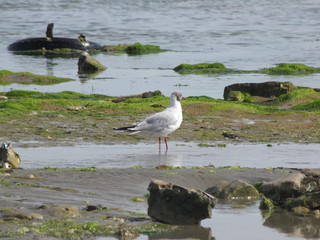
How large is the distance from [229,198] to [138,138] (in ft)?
17.2

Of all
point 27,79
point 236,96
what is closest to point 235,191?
point 236,96

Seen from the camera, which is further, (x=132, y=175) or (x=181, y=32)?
(x=181, y=32)

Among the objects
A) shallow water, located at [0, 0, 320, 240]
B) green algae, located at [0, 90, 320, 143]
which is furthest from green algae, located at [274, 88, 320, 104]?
shallow water, located at [0, 0, 320, 240]

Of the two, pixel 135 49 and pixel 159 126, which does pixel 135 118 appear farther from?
pixel 135 49

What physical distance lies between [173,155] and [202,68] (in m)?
16.5

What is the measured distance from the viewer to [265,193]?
967 centimetres

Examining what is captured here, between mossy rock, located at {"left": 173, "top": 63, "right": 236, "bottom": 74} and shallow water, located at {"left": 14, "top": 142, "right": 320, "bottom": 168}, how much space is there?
14.5 m

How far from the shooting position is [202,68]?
29.2m

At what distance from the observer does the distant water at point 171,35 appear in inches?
1014

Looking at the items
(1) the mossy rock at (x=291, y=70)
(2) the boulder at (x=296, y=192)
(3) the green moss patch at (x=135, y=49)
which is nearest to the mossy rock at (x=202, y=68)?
(1) the mossy rock at (x=291, y=70)

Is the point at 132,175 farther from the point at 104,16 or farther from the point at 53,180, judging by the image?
the point at 104,16

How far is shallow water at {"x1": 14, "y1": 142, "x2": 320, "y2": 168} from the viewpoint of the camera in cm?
1192

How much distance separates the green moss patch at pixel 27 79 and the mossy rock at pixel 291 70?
7749 mm

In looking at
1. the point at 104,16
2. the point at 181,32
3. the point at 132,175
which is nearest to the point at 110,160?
the point at 132,175
